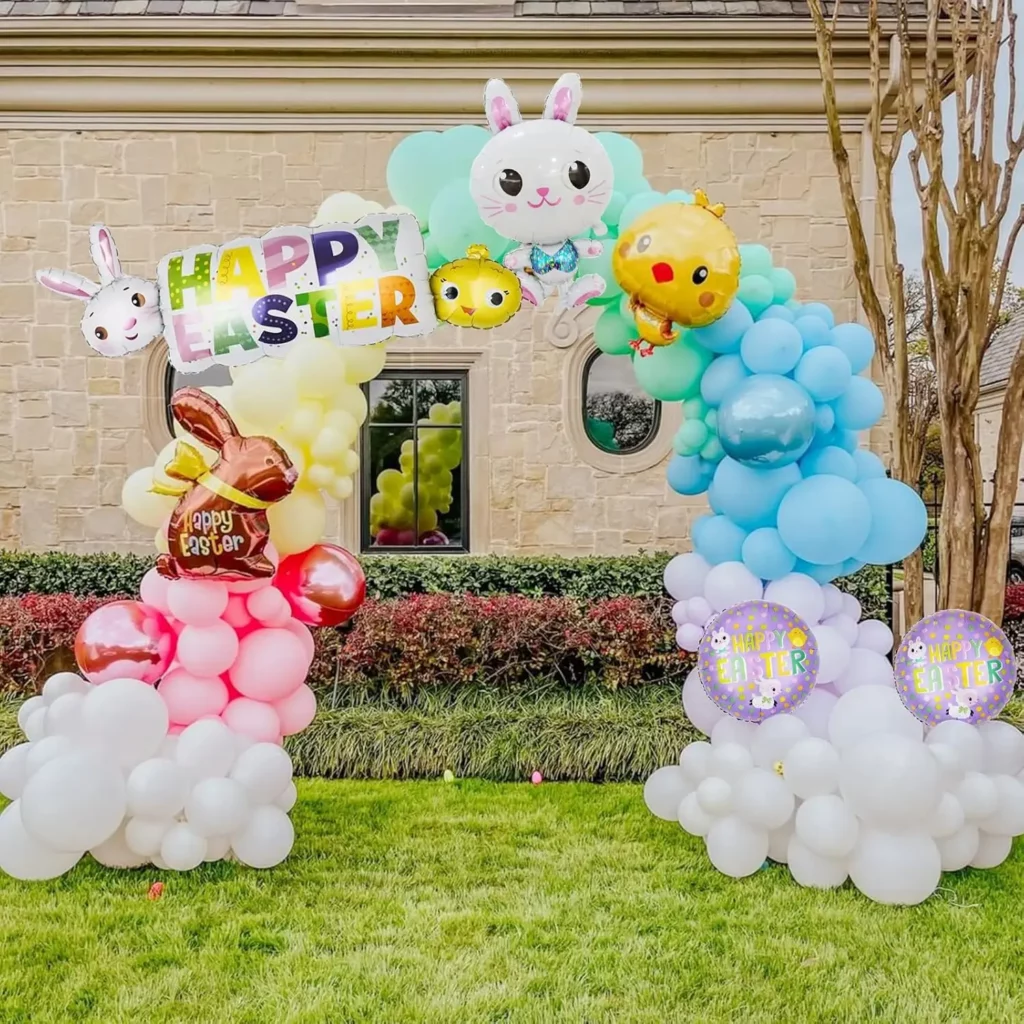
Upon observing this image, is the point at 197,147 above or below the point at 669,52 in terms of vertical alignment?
below

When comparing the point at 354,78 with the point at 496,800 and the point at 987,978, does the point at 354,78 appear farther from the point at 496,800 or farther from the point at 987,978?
the point at 987,978

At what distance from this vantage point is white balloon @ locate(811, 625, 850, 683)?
3570 millimetres

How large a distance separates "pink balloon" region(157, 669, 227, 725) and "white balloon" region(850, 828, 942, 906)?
2.49m

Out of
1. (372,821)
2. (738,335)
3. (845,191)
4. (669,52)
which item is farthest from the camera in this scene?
(669,52)

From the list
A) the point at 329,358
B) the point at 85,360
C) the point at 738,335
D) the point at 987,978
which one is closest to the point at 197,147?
the point at 85,360

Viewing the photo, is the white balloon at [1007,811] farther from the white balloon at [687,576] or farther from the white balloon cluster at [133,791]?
the white balloon cluster at [133,791]

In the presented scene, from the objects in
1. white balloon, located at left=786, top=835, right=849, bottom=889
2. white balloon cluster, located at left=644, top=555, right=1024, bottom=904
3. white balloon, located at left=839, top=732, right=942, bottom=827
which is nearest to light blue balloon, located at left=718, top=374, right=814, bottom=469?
white balloon cluster, located at left=644, top=555, right=1024, bottom=904

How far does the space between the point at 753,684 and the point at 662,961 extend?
1047mm

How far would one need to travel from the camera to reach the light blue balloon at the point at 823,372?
342cm

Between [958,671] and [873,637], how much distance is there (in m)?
0.43

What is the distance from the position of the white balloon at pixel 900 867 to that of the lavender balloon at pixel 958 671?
506 millimetres

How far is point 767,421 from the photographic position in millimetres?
3258

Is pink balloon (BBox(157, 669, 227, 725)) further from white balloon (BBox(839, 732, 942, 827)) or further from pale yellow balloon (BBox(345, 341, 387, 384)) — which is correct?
white balloon (BBox(839, 732, 942, 827))

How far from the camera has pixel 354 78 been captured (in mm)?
6898
